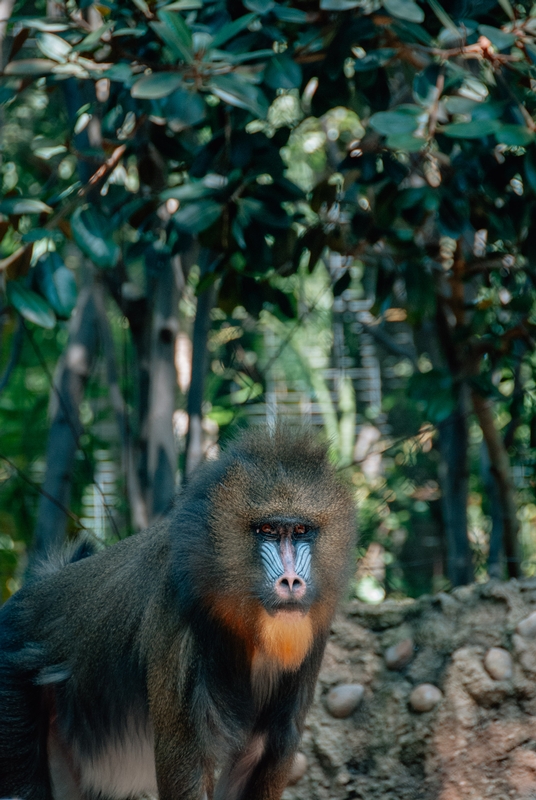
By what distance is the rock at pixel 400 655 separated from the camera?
3689 mm

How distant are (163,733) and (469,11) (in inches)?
96.1

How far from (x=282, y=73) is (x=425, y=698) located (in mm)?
2241

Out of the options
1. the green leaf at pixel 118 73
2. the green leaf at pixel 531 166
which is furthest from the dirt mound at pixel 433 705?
the green leaf at pixel 118 73

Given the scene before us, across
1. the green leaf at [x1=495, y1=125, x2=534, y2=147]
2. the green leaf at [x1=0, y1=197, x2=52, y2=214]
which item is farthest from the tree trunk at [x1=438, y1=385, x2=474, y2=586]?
the green leaf at [x1=0, y1=197, x2=52, y2=214]

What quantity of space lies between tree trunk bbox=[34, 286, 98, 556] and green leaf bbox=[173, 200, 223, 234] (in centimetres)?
131

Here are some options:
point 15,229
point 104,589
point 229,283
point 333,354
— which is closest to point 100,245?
point 15,229

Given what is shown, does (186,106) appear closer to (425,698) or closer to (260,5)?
(260,5)

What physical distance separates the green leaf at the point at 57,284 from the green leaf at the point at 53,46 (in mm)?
604

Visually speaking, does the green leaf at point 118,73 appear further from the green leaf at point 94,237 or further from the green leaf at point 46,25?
the green leaf at point 94,237

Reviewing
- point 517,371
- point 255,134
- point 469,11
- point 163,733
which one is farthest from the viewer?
point 517,371

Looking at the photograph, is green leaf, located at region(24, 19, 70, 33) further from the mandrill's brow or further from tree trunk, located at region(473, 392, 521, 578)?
tree trunk, located at region(473, 392, 521, 578)

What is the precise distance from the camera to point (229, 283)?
12.2 feet

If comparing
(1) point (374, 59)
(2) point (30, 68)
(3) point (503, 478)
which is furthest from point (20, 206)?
(3) point (503, 478)

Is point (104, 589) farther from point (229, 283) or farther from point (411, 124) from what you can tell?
point (411, 124)
